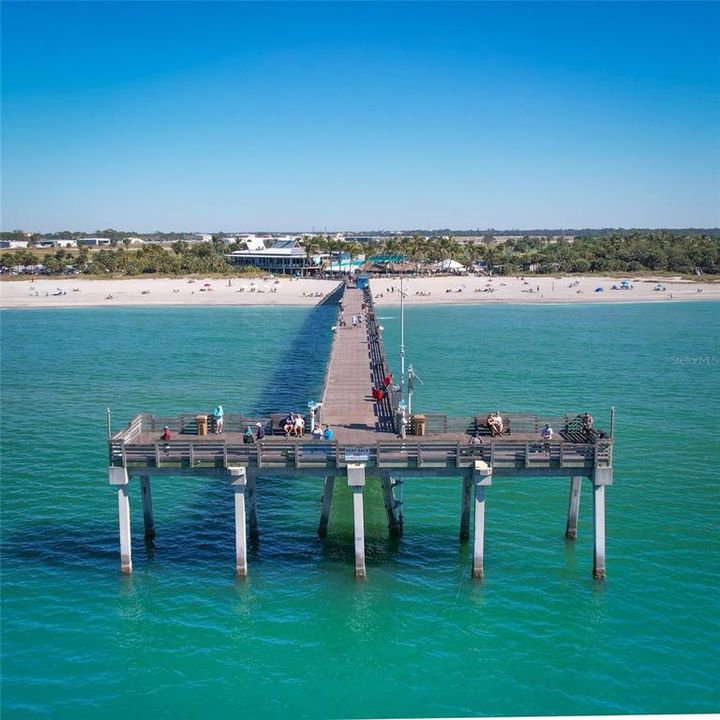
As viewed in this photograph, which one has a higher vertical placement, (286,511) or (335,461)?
(335,461)

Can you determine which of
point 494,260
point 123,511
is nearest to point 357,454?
point 123,511

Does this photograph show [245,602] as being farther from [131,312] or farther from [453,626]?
[131,312]

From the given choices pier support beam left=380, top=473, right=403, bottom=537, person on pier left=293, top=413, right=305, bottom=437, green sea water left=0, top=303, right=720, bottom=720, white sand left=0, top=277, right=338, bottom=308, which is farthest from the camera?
white sand left=0, top=277, right=338, bottom=308

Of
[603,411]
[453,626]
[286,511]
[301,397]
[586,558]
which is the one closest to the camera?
[453,626]

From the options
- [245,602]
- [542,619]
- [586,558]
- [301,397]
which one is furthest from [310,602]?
[301,397]

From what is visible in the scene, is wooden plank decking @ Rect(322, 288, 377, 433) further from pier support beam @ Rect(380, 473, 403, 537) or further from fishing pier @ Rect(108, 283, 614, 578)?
pier support beam @ Rect(380, 473, 403, 537)
